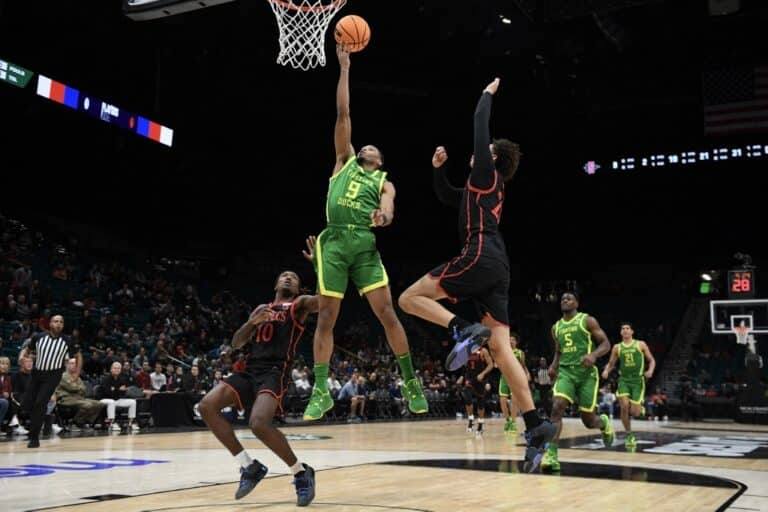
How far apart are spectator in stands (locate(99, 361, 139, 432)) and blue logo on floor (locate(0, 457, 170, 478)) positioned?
17.5ft

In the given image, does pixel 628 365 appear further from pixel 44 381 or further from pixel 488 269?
pixel 44 381

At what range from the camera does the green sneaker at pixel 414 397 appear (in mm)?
A: 5598

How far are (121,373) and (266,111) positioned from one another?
10592 millimetres

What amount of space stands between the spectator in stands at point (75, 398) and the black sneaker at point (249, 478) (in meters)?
8.82

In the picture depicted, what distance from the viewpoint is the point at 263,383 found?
582 cm

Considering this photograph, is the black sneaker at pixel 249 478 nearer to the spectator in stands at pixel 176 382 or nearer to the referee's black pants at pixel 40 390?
the referee's black pants at pixel 40 390

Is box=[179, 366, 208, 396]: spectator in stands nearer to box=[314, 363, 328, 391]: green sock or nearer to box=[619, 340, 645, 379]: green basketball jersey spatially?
box=[619, 340, 645, 379]: green basketball jersey

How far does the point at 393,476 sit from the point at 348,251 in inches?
105

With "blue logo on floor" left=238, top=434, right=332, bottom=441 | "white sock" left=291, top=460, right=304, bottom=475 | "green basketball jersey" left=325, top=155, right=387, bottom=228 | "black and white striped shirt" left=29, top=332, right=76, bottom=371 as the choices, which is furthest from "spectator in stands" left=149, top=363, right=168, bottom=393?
"green basketball jersey" left=325, top=155, right=387, bottom=228

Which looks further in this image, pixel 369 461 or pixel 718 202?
pixel 718 202

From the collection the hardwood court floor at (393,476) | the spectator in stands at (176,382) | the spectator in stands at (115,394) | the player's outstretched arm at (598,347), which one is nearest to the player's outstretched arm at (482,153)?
the hardwood court floor at (393,476)

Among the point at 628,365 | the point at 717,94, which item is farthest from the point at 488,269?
the point at 717,94

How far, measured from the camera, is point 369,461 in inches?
348

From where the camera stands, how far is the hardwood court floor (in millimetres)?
5566
